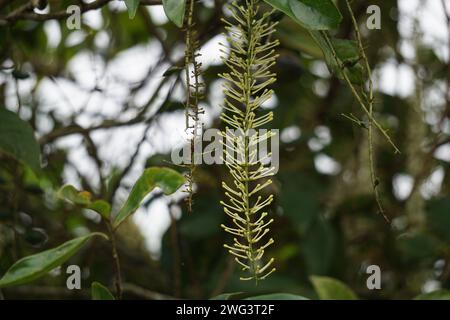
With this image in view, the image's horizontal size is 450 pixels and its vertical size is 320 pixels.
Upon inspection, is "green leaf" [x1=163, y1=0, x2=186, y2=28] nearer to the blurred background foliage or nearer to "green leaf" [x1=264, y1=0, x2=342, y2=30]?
"green leaf" [x1=264, y1=0, x2=342, y2=30]

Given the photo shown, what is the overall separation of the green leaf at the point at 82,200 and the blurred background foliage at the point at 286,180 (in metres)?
0.26

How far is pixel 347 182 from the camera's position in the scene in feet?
4.94

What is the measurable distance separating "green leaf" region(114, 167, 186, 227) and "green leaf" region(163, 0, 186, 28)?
17cm

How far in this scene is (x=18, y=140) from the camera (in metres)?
0.88

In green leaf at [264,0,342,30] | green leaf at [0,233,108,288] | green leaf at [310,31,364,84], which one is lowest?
green leaf at [0,233,108,288]

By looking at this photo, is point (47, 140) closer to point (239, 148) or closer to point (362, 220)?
point (239, 148)

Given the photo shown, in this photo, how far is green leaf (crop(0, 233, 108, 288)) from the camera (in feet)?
2.42

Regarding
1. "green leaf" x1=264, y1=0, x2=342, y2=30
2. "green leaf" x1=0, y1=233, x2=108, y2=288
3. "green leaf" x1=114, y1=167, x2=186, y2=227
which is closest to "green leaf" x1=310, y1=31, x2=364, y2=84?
"green leaf" x1=264, y1=0, x2=342, y2=30

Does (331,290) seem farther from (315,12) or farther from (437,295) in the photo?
(315,12)

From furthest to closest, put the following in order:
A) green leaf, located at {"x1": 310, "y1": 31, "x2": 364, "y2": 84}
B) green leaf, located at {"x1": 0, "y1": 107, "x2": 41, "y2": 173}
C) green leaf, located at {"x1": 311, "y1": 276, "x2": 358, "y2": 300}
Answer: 1. green leaf, located at {"x1": 311, "y1": 276, "x2": 358, "y2": 300}
2. green leaf, located at {"x1": 0, "y1": 107, "x2": 41, "y2": 173}
3. green leaf, located at {"x1": 310, "y1": 31, "x2": 364, "y2": 84}

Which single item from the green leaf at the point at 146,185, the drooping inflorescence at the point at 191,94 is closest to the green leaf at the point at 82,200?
the green leaf at the point at 146,185

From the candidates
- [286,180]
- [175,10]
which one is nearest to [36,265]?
[175,10]
